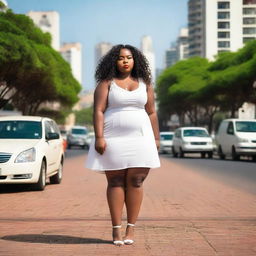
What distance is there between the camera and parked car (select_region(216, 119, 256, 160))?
32406 millimetres

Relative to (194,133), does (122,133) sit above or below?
above

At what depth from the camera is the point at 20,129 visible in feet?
51.2

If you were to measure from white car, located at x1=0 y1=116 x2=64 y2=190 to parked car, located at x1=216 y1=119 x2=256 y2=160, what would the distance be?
54.9 feet

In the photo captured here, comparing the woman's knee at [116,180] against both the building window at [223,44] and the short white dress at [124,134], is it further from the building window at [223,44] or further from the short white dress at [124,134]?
the building window at [223,44]

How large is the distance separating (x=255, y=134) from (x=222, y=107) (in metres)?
41.1

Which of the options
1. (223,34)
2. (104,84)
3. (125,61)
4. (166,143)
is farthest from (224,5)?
(104,84)

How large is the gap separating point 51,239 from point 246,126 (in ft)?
87.0

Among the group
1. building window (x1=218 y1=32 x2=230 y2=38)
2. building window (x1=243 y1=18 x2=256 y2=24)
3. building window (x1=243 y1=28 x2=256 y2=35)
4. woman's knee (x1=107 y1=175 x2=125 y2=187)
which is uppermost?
building window (x1=243 y1=18 x2=256 y2=24)

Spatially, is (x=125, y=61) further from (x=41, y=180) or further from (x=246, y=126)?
(x=246, y=126)

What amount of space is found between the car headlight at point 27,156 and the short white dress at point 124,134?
7306 millimetres

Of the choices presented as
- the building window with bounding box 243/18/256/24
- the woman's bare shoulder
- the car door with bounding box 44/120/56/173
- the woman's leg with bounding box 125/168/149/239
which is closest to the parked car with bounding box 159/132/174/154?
the car door with bounding box 44/120/56/173

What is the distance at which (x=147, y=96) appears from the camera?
7.27 m

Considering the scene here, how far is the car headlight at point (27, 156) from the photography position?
14.2 metres

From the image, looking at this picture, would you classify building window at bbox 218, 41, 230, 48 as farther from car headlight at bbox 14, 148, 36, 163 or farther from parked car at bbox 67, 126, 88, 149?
car headlight at bbox 14, 148, 36, 163
